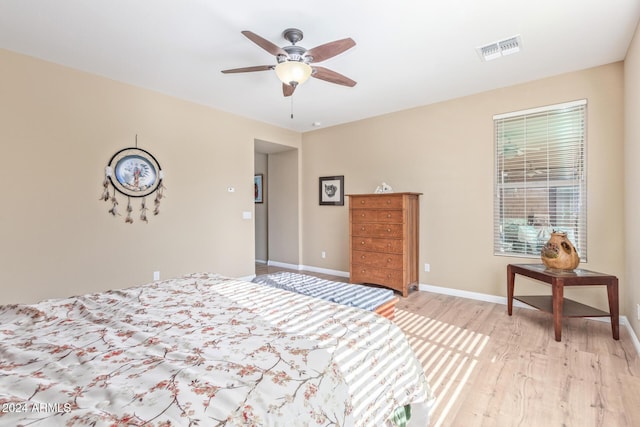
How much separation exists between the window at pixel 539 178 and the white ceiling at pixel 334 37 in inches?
19.4

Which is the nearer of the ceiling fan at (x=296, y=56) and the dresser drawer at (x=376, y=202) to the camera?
the ceiling fan at (x=296, y=56)

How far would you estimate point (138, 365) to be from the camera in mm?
989

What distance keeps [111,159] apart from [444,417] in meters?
3.89

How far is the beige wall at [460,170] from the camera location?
2.96 meters

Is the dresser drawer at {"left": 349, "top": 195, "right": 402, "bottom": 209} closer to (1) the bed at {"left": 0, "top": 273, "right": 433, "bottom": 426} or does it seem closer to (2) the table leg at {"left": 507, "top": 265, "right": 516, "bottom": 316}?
(2) the table leg at {"left": 507, "top": 265, "right": 516, "bottom": 316}

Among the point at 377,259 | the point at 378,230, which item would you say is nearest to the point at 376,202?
the point at 378,230

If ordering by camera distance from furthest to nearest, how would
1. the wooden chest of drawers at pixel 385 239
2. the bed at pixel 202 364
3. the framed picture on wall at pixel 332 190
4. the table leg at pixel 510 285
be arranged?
the framed picture on wall at pixel 332 190, the wooden chest of drawers at pixel 385 239, the table leg at pixel 510 285, the bed at pixel 202 364

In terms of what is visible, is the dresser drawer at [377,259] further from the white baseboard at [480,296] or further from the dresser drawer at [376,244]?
the white baseboard at [480,296]

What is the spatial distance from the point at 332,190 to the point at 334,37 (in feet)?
9.50

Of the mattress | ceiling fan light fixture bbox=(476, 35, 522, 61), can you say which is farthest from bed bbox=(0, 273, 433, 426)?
ceiling fan light fixture bbox=(476, 35, 522, 61)

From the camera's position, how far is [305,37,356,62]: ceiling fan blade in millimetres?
2086

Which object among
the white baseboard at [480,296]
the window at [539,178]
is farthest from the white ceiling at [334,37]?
the white baseboard at [480,296]

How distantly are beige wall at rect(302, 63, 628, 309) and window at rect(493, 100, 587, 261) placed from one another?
0.28ft

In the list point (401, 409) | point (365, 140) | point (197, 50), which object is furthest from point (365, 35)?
point (401, 409)
